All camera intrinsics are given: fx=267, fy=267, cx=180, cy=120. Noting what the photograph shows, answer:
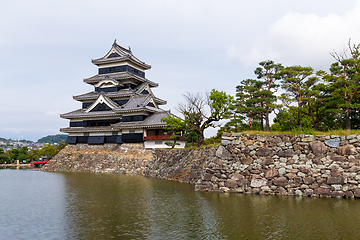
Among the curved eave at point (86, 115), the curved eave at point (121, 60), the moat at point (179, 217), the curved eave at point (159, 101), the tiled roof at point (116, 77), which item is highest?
the curved eave at point (121, 60)

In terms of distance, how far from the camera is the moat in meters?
8.88

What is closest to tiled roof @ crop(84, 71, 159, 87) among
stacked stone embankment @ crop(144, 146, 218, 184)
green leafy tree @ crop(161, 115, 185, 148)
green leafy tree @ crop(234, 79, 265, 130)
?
green leafy tree @ crop(161, 115, 185, 148)

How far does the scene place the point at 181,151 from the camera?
92.9 feet

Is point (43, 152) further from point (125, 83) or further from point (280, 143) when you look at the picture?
point (280, 143)

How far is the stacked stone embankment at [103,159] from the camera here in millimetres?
32594

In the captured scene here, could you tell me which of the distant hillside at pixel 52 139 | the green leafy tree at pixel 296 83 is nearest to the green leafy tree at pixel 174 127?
the green leafy tree at pixel 296 83

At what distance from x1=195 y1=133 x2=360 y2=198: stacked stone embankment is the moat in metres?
0.93

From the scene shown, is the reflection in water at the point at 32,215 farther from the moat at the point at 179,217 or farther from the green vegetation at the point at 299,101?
the green vegetation at the point at 299,101

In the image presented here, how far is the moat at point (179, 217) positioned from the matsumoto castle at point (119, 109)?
741 inches

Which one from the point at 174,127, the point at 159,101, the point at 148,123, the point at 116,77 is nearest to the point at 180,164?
the point at 174,127

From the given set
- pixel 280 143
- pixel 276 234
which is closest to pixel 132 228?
pixel 276 234

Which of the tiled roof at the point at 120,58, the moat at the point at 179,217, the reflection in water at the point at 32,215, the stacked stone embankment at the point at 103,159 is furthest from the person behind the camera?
the tiled roof at the point at 120,58

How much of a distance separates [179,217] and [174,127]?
18.6 metres

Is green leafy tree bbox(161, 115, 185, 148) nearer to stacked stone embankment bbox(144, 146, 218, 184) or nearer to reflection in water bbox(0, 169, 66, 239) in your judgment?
stacked stone embankment bbox(144, 146, 218, 184)
